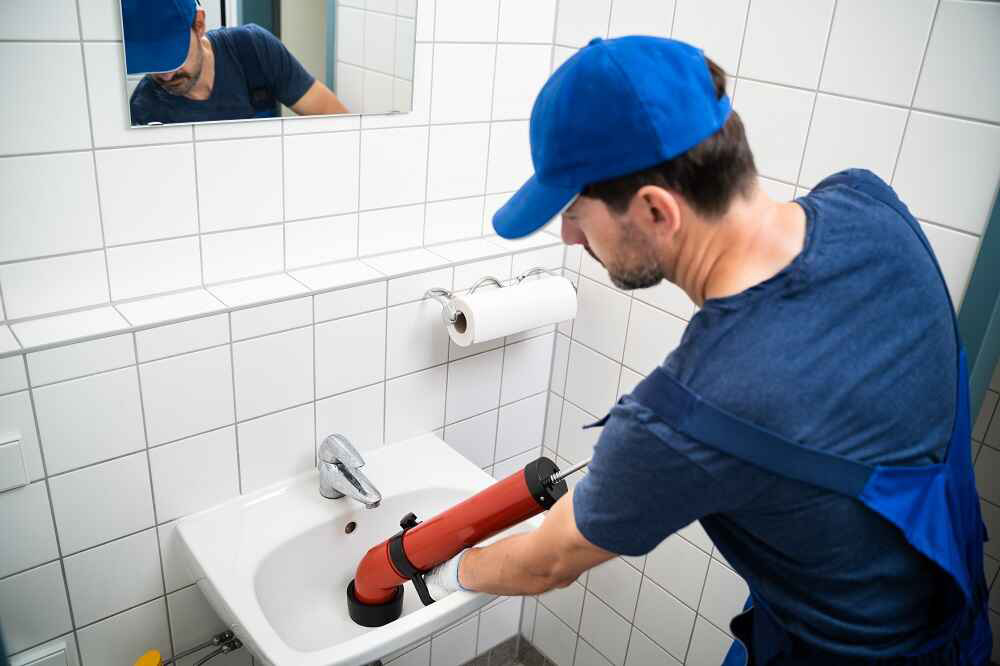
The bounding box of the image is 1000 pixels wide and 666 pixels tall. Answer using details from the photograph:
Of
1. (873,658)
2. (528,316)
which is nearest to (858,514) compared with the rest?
(873,658)

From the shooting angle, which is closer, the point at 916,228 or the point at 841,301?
the point at 841,301

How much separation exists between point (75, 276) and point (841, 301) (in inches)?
45.6

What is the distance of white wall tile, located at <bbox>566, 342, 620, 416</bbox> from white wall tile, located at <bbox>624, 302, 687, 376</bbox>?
0.08 meters

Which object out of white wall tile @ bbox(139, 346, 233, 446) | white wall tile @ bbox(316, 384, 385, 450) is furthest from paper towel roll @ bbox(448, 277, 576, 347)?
white wall tile @ bbox(139, 346, 233, 446)

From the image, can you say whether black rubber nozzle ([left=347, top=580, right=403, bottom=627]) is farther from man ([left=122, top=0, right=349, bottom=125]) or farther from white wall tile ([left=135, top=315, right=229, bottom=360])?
man ([left=122, top=0, right=349, bottom=125])

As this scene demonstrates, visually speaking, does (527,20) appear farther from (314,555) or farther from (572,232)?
(314,555)

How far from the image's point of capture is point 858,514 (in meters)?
0.89

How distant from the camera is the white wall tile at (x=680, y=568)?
1.83m

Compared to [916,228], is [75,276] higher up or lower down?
lower down

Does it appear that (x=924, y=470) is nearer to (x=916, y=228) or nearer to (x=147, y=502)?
(x=916, y=228)

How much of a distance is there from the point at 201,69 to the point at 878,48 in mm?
1143

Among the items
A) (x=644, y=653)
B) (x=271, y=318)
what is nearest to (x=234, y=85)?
(x=271, y=318)

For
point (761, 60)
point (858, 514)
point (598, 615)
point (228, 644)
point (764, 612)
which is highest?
point (761, 60)

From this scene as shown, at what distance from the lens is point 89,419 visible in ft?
4.23
